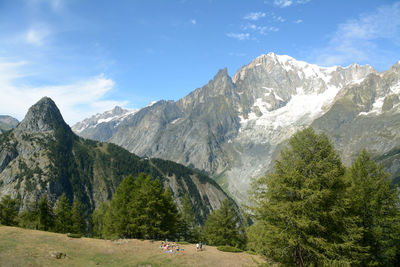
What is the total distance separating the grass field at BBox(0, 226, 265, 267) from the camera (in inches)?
1223

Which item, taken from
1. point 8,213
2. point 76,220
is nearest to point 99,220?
point 76,220

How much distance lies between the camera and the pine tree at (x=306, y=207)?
62.6 feet

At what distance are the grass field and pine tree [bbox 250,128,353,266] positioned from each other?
34.5 ft

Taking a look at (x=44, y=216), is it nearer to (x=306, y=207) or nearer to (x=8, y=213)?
(x=8, y=213)

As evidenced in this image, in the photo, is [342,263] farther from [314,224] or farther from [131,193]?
[131,193]

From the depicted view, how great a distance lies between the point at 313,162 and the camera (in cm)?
2094

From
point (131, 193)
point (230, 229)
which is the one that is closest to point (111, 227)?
point (131, 193)

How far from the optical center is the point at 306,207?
19688mm

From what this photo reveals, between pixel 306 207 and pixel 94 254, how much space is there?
102 ft

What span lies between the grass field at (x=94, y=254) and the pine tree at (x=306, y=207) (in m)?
10.5

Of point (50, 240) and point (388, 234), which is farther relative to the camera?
point (50, 240)

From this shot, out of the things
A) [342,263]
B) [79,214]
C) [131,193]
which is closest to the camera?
[342,263]

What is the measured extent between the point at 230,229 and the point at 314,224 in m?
43.0

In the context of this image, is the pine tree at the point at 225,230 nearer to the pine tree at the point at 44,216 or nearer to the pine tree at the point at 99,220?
the pine tree at the point at 99,220
